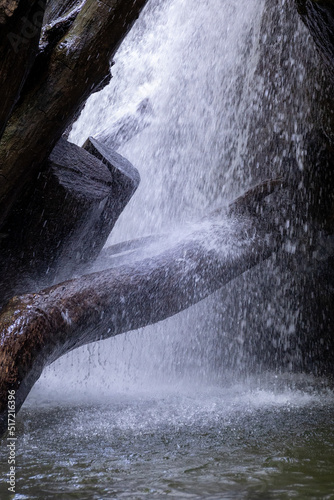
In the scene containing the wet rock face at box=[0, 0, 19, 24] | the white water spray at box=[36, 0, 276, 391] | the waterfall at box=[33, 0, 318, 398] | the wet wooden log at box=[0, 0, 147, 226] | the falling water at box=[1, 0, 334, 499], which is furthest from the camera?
the white water spray at box=[36, 0, 276, 391]

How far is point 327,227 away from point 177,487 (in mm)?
3580

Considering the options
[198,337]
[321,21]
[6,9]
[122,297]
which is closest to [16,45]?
[6,9]

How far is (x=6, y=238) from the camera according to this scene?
130 inches

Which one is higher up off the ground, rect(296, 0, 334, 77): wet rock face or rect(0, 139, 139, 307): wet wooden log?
rect(296, 0, 334, 77): wet rock face

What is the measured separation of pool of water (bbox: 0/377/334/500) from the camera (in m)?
1.74

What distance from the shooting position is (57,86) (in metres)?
2.96

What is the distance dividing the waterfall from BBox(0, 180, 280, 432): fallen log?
4.23 ft

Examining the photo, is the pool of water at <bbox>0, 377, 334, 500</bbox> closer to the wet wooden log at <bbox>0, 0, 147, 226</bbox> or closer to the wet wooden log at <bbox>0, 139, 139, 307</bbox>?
the wet wooden log at <bbox>0, 139, 139, 307</bbox>

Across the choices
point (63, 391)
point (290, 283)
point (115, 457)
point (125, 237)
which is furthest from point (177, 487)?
point (125, 237)

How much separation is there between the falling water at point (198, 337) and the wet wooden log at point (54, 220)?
0.89 m

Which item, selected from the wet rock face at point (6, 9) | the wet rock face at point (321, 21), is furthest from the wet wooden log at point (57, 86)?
the wet rock face at point (321, 21)

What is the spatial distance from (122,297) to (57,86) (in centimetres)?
130

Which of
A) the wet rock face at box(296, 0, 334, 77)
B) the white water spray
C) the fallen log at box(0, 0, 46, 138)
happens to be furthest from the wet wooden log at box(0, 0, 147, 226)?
the white water spray

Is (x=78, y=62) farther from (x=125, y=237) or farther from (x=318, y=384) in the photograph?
(x=125, y=237)
